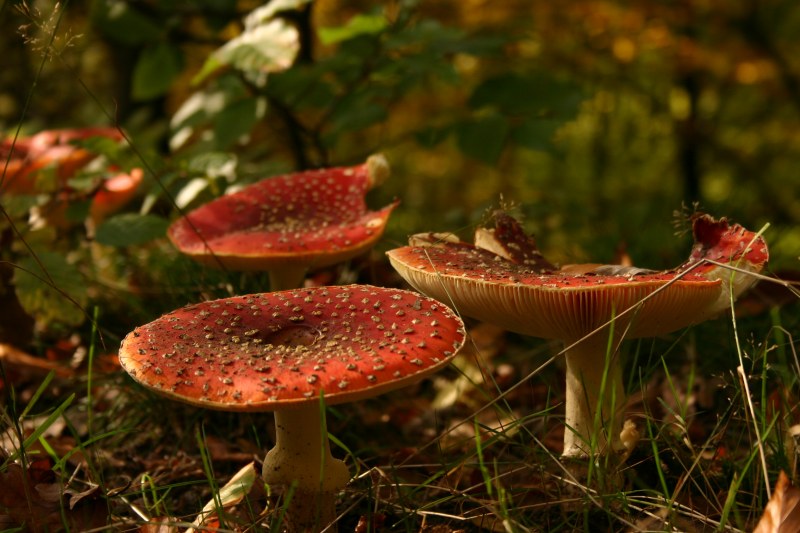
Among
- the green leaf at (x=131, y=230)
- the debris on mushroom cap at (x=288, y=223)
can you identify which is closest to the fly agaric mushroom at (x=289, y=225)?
the debris on mushroom cap at (x=288, y=223)

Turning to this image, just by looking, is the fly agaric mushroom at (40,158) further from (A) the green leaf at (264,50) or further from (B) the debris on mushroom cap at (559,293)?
(B) the debris on mushroom cap at (559,293)


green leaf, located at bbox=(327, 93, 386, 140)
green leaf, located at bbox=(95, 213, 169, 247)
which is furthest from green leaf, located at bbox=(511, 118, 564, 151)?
green leaf, located at bbox=(95, 213, 169, 247)

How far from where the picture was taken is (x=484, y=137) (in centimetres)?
419

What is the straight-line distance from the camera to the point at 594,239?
178 inches

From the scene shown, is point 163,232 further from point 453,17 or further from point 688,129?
point 688,129

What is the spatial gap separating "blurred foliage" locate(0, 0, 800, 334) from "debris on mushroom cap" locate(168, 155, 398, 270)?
238 mm

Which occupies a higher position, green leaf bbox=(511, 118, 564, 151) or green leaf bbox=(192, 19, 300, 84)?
green leaf bbox=(192, 19, 300, 84)

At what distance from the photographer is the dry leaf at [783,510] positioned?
1.86 metres

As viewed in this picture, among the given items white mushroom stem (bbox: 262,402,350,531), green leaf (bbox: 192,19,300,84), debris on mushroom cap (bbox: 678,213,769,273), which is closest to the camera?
white mushroom stem (bbox: 262,402,350,531)

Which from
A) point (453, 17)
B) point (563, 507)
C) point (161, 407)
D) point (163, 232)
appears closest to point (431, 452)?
point (563, 507)

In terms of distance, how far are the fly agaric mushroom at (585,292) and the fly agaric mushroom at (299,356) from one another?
0.17m

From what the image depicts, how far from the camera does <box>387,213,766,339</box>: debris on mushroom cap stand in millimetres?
2145

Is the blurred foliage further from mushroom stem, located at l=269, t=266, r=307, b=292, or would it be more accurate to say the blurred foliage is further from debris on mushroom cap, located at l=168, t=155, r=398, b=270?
mushroom stem, located at l=269, t=266, r=307, b=292

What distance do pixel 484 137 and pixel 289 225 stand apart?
4.53 feet
